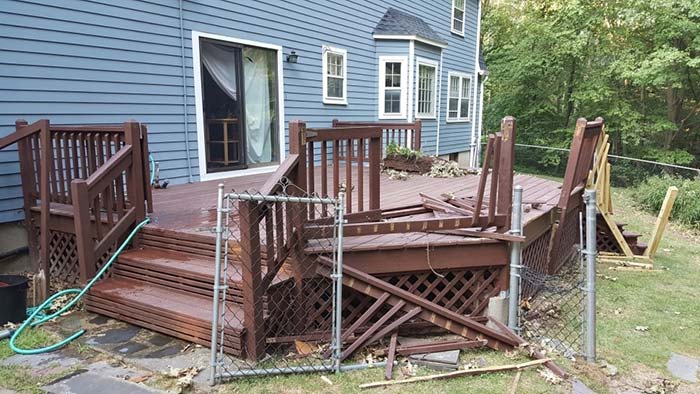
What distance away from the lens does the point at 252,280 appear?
2.75 meters

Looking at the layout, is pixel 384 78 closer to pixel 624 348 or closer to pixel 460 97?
pixel 460 97

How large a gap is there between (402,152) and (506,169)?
15.4ft

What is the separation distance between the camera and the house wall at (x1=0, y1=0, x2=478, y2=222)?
14.3 feet

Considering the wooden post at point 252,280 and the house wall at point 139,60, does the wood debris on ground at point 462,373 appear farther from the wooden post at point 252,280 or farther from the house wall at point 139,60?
the house wall at point 139,60

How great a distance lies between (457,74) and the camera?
1323 cm

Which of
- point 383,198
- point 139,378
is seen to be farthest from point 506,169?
point 139,378

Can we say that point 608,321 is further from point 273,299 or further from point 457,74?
point 457,74

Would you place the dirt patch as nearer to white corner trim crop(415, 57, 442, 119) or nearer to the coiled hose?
the coiled hose

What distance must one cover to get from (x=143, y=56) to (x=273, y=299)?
387 centimetres

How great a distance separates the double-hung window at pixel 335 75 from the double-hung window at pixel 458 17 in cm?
552

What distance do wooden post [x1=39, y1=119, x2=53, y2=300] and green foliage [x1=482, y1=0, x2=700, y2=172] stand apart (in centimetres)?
1475

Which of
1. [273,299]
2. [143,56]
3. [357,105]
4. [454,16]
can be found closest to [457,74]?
[454,16]

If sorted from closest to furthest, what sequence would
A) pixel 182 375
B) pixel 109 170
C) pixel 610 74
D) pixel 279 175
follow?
pixel 182 375 → pixel 279 175 → pixel 109 170 → pixel 610 74

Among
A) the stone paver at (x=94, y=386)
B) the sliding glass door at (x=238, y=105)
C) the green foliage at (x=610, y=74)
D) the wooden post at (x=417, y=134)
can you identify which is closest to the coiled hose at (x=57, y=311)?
the stone paver at (x=94, y=386)
